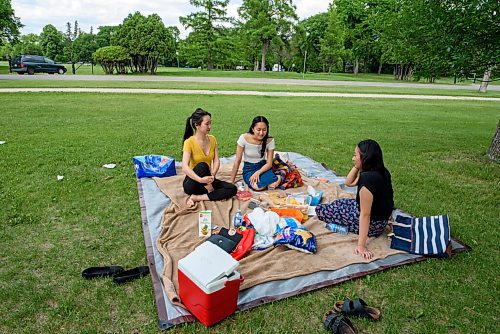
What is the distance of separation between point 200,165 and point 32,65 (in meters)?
27.3

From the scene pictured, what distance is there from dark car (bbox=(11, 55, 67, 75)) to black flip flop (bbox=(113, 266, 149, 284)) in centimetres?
2840

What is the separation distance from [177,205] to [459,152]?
21.7 feet

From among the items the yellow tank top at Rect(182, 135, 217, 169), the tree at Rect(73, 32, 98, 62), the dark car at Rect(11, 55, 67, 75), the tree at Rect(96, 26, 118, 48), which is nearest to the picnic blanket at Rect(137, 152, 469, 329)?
the yellow tank top at Rect(182, 135, 217, 169)

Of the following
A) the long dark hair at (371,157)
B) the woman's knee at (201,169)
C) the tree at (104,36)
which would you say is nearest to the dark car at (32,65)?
the woman's knee at (201,169)

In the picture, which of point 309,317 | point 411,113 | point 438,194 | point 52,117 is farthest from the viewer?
point 411,113

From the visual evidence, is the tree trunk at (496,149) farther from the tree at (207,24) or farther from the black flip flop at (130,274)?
the tree at (207,24)

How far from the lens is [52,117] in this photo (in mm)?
10469

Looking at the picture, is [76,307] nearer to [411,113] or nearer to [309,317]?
[309,317]

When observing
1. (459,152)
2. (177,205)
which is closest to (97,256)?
(177,205)

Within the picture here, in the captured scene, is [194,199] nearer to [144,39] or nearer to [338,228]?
[338,228]

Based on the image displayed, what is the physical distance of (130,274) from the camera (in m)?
3.24

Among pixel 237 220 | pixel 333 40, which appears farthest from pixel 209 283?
pixel 333 40

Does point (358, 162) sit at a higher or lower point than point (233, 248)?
higher

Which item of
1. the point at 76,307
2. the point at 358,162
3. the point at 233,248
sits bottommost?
the point at 76,307
